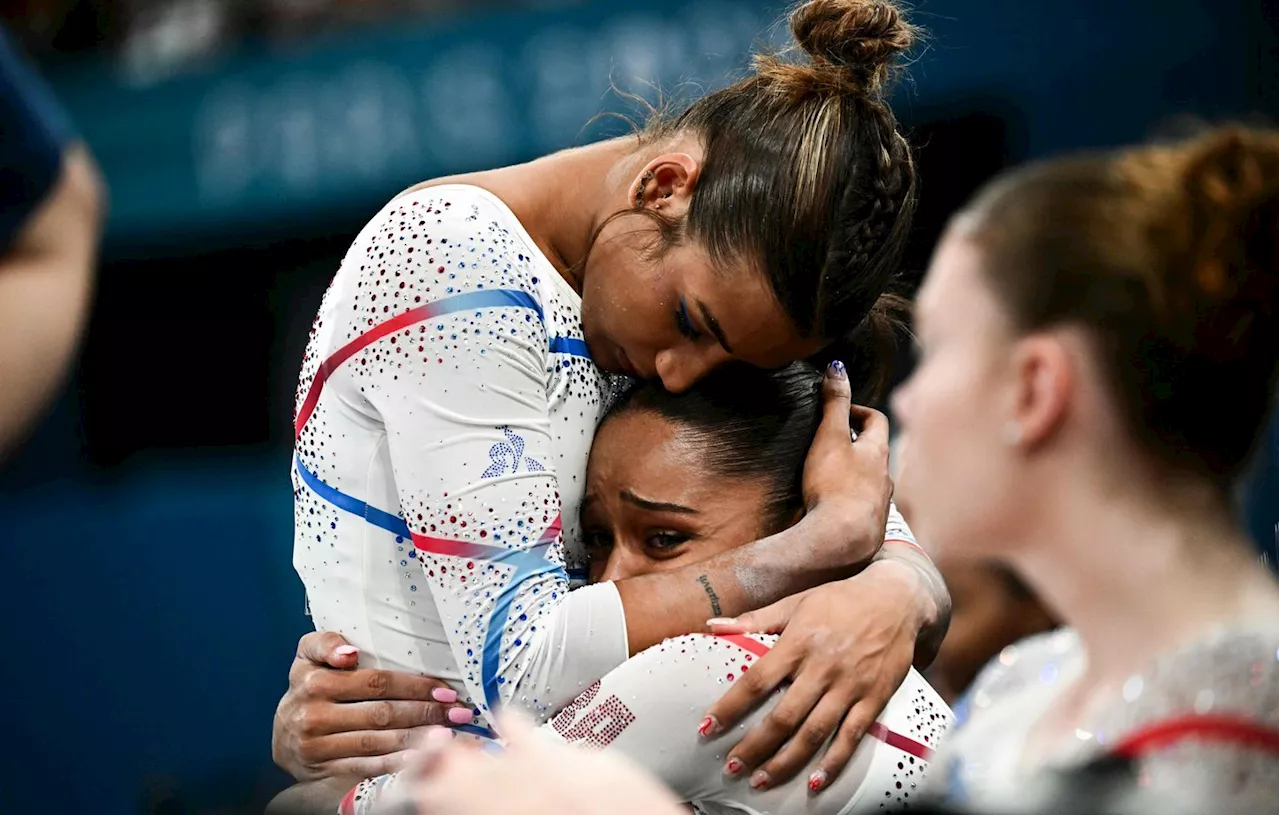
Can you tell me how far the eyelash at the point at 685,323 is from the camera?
129cm

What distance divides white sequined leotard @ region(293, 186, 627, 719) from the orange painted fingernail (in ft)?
0.31

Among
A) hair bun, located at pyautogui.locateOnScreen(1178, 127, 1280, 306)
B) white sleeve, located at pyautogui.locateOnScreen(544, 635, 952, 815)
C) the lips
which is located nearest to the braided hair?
the lips

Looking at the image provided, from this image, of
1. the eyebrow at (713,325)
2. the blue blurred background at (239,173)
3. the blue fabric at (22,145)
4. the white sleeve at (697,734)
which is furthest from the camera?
the blue blurred background at (239,173)

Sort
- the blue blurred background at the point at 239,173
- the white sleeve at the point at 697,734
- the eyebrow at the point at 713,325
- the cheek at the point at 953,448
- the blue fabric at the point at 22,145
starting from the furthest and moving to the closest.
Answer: the blue blurred background at the point at 239,173 → the eyebrow at the point at 713,325 → the white sleeve at the point at 697,734 → the blue fabric at the point at 22,145 → the cheek at the point at 953,448

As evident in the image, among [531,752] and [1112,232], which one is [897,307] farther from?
[531,752]

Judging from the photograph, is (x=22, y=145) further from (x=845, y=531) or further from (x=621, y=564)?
(x=845, y=531)

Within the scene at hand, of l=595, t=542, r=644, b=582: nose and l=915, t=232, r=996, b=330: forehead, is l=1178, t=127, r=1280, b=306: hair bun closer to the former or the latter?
l=915, t=232, r=996, b=330: forehead

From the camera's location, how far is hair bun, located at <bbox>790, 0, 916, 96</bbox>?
1.33 metres

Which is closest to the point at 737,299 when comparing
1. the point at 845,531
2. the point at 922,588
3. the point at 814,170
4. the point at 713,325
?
the point at 713,325

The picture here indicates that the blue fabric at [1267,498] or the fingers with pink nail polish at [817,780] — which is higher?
the blue fabric at [1267,498]

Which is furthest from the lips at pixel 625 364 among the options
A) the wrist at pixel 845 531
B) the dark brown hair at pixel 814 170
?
the wrist at pixel 845 531

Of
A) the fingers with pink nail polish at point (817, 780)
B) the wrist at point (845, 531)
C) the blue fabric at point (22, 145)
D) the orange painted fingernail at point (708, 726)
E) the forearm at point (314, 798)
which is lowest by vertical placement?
the forearm at point (314, 798)

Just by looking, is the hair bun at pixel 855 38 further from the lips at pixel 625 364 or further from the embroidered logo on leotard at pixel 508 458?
the embroidered logo on leotard at pixel 508 458

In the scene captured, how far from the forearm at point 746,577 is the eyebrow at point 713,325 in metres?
0.19
